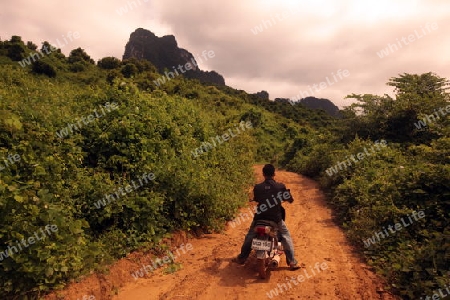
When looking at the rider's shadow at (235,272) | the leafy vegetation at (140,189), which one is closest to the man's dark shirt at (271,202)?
the rider's shadow at (235,272)

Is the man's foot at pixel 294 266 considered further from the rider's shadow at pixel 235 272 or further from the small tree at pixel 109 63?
the small tree at pixel 109 63

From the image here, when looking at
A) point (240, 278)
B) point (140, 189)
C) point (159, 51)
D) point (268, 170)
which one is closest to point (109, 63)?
point (140, 189)

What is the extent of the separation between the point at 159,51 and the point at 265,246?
8965 centimetres

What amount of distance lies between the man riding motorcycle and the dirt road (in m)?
0.29

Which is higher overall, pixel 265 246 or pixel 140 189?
pixel 140 189

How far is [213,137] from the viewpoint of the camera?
557 inches

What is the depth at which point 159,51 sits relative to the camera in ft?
292

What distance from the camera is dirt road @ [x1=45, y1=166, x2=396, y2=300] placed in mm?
5430

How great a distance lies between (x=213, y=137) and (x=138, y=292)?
29.9 feet

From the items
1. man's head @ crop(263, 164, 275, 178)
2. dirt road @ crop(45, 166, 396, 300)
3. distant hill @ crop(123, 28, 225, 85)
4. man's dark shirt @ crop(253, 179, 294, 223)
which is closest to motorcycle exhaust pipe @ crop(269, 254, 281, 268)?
dirt road @ crop(45, 166, 396, 300)

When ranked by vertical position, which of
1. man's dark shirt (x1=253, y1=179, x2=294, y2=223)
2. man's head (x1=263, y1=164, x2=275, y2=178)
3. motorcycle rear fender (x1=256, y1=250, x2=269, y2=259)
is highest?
man's head (x1=263, y1=164, x2=275, y2=178)

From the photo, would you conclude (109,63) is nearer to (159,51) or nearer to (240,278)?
(240,278)

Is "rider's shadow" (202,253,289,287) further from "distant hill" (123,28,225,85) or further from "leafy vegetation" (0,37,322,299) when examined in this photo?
"distant hill" (123,28,225,85)

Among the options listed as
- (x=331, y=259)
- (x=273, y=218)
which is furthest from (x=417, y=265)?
(x=273, y=218)
